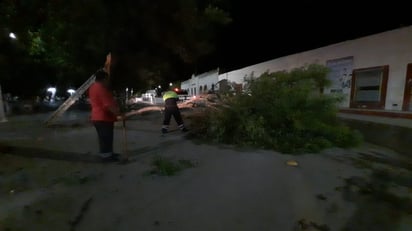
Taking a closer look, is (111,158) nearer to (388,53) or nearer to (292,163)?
(292,163)

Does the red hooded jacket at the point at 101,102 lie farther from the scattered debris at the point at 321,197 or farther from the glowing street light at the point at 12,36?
the scattered debris at the point at 321,197

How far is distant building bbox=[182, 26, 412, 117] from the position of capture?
13.3 m

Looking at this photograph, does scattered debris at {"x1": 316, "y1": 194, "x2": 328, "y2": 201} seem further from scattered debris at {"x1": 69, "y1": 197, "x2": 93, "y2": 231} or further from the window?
the window

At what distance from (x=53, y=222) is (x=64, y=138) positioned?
5445mm

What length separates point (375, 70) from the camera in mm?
14836

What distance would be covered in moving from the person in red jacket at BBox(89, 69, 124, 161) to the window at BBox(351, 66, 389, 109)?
13.8m

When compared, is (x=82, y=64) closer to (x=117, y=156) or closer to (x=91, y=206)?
(x=117, y=156)

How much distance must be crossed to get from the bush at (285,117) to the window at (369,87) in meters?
9.03

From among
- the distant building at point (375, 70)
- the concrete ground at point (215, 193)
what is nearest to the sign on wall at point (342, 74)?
the distant building at point (375, 70)

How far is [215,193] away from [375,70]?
14248 mm

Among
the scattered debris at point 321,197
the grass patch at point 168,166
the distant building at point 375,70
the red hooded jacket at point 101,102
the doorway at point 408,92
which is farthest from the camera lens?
the distant building at point 375,70

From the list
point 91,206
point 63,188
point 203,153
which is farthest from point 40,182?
point 203,153

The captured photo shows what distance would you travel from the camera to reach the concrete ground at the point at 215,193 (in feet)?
10.3

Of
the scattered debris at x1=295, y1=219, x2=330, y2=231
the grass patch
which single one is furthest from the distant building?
the scattered debris at x1=295, y1=219, x2=330, y2=231
